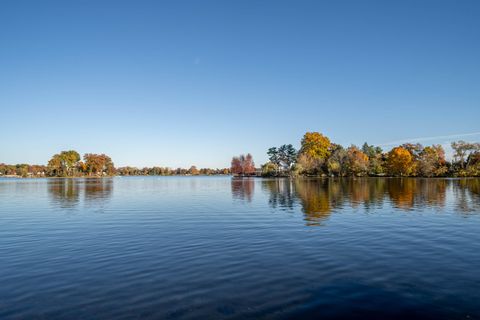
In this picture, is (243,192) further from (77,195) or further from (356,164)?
(356,164)

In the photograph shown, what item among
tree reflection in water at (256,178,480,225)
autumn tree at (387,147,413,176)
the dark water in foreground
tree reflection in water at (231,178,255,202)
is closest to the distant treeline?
autumn tree at (387,147,413,176)

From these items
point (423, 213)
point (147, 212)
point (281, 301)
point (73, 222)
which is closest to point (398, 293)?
point (281, 301)

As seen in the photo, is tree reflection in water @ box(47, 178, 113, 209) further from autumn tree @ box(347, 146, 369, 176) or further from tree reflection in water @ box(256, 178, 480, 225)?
autumn tree @ box(347, 146, 369, 176)

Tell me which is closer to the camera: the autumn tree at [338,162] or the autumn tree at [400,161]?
the autumn tree at [400,161]

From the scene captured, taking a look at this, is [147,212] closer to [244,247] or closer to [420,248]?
[244,247]

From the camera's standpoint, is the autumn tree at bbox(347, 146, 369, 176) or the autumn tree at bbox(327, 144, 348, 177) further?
the autumn tree at bbox(327, 144, 348, 177)

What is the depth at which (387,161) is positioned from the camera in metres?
145

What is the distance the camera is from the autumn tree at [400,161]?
13400cm

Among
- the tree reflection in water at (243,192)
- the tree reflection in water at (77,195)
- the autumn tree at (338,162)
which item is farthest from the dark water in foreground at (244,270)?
the autumn tree at (338,162)

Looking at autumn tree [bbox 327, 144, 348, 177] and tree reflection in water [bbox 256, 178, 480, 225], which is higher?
autumn tree [bbox 327, 144, 348, 177]

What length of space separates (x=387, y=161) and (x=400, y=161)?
381 inches

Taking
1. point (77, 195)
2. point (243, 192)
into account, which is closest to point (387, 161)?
point (243, 192)

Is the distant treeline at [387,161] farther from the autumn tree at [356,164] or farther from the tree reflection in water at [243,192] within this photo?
the tree reflection in water at [243,192]

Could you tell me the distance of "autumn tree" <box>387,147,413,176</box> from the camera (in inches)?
→ 5276
